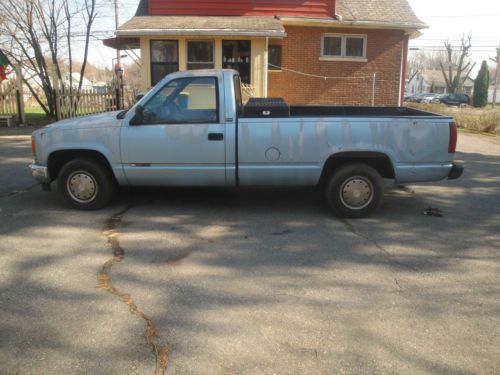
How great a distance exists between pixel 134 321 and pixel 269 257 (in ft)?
5.68

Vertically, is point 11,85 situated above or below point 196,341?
above

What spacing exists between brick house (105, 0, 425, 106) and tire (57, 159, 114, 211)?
8.87 m

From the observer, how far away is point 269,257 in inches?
194

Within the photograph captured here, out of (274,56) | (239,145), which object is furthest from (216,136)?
(274,56)

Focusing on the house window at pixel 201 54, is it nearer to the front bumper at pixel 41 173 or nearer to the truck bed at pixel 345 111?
the truck bed at pixel 345 111

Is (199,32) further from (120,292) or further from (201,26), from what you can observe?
(120,292)

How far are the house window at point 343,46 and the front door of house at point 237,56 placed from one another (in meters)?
3.08

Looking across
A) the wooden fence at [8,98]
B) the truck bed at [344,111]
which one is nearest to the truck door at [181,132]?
the truck bed at [344,111]

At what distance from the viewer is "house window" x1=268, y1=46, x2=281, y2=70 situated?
16.9m

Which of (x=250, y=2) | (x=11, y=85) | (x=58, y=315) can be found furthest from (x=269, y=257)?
(x=11, y=85)

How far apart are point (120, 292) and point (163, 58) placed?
12595 millimetres

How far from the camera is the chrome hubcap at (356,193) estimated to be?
20.4 ft

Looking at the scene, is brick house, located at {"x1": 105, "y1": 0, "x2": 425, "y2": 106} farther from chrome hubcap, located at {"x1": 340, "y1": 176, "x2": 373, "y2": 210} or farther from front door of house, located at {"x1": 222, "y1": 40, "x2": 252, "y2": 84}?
chrome hubcap, located at {"x1": 340, "y1": 176, "x2": 373, "y2": 210}

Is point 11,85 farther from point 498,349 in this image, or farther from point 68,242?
point 498,349
